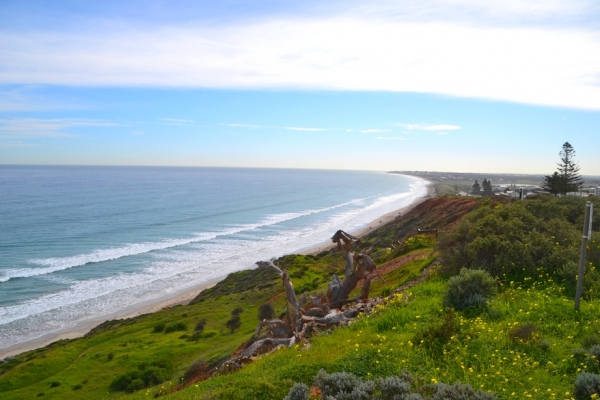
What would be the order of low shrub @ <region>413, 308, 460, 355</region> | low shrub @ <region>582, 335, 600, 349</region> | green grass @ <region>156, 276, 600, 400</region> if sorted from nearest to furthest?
green grass @ <region>156, 276, 600, 400</region>
low shrub @ <region>582, 335, 600, 349</region>
low shrub @ <region>413, 308, 460, 355</region>

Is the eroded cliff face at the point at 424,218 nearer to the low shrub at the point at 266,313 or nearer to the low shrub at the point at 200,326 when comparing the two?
the low shrub at the point at 200,326

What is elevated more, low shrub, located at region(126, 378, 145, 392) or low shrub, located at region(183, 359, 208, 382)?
low shrub, located at region(183, 359, 208, 382)

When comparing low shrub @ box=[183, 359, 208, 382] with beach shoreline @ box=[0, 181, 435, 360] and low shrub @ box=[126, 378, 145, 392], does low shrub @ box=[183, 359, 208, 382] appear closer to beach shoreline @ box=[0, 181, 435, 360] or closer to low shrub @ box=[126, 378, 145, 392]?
low shrub @ box=[126, 378, 145, 392]

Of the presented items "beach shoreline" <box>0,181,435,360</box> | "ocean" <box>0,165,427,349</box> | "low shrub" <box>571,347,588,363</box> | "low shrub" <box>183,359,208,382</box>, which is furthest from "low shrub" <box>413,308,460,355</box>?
"ocean" <box>0,165,427,349</box>

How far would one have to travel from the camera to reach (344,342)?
8.91 meters

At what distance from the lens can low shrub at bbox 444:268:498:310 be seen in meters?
9.62

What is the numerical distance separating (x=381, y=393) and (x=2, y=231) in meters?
72.6

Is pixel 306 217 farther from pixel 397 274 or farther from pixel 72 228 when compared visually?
pixel 397 274

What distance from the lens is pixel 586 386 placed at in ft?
19.5

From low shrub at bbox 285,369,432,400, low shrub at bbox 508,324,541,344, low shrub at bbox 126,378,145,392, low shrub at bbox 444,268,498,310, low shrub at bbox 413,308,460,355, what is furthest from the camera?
low shrub at bbox 126,378,145,392

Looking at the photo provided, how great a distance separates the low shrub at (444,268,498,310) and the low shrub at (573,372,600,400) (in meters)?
3.46

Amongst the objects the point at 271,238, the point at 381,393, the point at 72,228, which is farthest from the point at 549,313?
the point at 72,228

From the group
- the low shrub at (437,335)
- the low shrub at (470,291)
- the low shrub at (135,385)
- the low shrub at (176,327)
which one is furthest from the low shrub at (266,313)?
the low shrub at (437,335)

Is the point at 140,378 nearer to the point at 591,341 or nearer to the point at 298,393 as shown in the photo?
the point at 298,393
